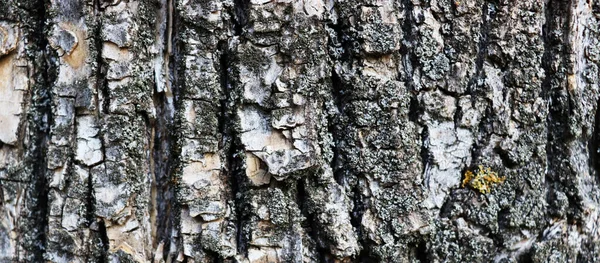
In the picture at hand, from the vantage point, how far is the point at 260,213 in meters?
1.46

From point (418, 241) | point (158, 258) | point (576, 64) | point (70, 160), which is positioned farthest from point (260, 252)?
point (576, 64)

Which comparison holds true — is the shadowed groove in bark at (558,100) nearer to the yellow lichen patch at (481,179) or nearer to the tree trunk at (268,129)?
the tree trunk at (268,129)

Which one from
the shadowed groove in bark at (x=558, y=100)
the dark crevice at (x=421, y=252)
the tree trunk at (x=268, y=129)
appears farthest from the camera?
the shadowed groove in bark at (x=558, y=100)

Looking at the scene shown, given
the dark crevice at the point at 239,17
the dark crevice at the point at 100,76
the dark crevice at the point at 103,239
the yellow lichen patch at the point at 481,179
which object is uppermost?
the dark crevice at the point at 239,17

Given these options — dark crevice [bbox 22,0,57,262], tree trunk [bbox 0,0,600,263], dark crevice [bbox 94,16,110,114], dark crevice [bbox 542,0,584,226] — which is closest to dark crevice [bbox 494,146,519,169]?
tree trunk [bbox 0,0,600,263]

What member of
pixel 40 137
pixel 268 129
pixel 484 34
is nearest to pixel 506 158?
pixel 484 34

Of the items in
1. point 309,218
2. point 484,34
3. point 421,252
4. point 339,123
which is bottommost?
point 421,252

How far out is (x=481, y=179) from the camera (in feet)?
5.31

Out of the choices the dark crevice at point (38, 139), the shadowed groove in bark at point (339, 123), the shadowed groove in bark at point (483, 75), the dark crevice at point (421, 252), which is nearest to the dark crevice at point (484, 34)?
the shadowed groove in bark at point (483, 75)

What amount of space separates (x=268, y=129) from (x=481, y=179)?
0.65 metres

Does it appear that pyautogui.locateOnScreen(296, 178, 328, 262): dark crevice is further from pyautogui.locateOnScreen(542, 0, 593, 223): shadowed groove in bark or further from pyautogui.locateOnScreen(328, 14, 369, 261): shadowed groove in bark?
pyautogui.locateOnScreen(542, 0, 593, 223): shadowed groove in bark

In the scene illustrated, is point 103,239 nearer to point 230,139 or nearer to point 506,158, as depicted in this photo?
point 230,139

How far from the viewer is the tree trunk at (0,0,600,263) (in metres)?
1.45

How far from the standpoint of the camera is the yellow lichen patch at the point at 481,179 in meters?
1.62
